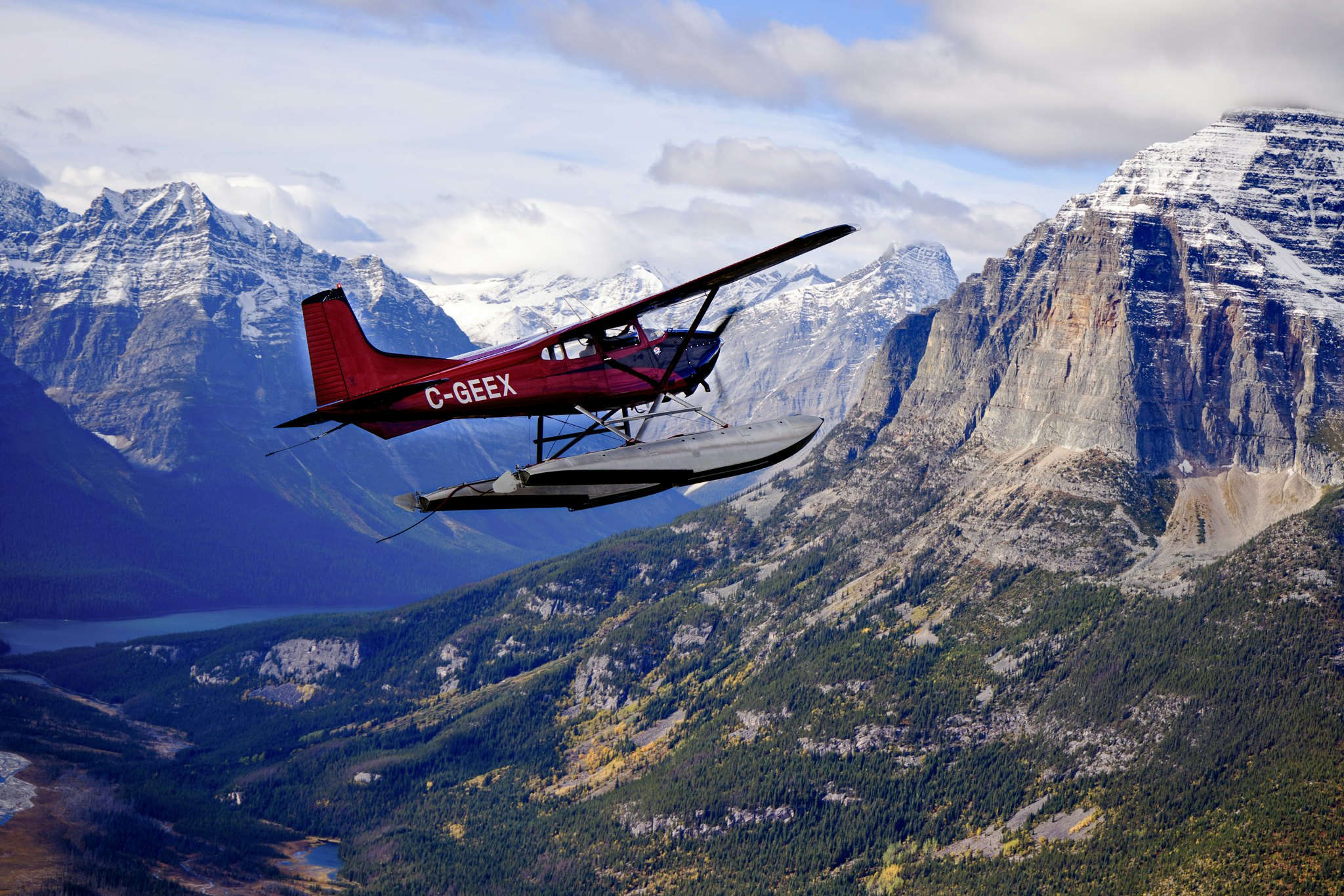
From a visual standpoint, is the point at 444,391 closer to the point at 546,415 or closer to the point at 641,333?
the point at 546,415

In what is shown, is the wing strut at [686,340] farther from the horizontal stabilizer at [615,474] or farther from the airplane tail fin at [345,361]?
the airplane tail fin at [345,361]

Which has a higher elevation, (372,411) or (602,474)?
(372,411)

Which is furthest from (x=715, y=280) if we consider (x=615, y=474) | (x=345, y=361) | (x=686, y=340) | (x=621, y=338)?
(x=345, y=361)

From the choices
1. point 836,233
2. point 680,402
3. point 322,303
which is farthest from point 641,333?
point 322,303

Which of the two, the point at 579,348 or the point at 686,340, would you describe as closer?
the point at 686,340

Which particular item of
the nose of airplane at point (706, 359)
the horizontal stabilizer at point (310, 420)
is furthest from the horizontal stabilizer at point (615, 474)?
the horizontal stabilizer at point (310, 420)

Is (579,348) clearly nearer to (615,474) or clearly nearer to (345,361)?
(615,474)

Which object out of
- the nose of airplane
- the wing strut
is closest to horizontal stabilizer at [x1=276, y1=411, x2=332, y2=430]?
the wing strut
